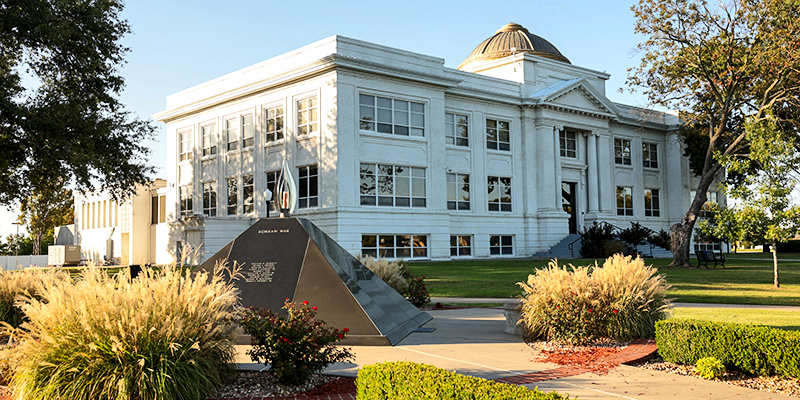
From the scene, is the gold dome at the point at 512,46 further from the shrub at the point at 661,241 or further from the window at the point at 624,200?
the shrub at the point at 661,241

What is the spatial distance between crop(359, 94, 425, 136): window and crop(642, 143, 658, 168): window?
23.7m

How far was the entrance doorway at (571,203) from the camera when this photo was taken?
45.8m

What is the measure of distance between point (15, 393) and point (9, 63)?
2628 cm

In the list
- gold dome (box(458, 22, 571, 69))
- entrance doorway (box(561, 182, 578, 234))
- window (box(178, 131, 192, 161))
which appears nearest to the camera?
window (box(178, 131, 192, 161))

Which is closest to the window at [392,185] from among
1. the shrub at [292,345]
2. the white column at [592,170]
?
the white column at [592,170]

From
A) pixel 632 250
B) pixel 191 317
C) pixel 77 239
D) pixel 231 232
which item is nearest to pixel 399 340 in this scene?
pixel 191 317

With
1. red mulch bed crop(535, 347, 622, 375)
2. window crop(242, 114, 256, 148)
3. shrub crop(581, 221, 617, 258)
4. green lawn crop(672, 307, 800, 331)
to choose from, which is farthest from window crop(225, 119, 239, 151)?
red mulch bed crop(535, 347, 622, 375)

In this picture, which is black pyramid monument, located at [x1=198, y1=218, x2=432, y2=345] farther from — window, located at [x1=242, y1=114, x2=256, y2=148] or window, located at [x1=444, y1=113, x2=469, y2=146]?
window, located at [x1=242, y1=114, x2=256, y2=148]

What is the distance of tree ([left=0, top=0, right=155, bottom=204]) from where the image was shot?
24.6 meters

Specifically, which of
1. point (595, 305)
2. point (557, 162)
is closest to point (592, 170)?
point (557, 162)

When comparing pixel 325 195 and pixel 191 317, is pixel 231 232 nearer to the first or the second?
pixel 325 195

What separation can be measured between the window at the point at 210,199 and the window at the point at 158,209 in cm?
655

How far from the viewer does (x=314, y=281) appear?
31.1 ft

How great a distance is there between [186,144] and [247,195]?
27.7 feet
